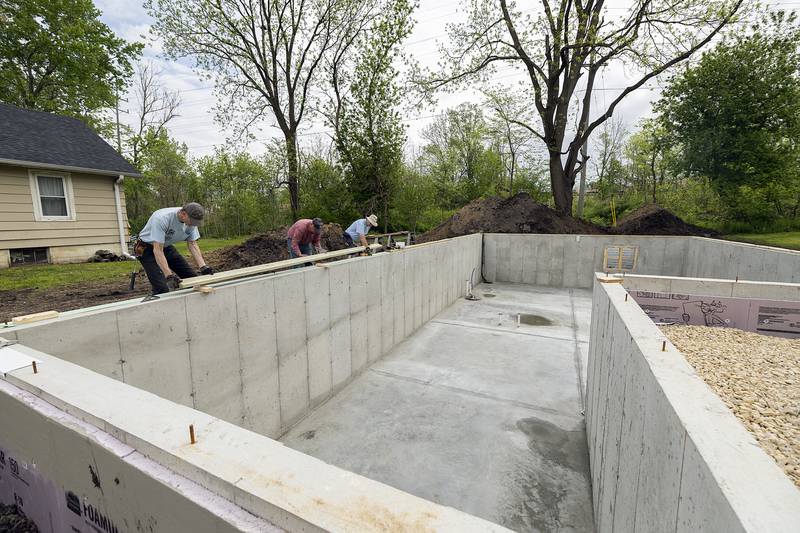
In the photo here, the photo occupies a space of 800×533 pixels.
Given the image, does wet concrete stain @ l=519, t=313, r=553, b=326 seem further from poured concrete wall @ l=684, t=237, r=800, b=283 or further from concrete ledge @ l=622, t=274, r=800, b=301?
concrete ledge @ l=622, t=274, r=800, b=301

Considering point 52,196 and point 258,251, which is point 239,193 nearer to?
point 52,196

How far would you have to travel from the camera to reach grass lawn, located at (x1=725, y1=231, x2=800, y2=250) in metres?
10.0

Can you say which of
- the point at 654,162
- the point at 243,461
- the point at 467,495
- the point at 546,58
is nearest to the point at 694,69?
the point at 546,58

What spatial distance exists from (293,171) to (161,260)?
14.2 m

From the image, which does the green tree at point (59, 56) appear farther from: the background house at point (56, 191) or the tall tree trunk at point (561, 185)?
the tall tree trunk at point (561, 185)

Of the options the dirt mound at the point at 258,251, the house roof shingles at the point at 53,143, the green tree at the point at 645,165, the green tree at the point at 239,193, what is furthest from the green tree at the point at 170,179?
the green tree at the point at 645,165

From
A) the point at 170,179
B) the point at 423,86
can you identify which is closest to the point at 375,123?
the point at 423,86

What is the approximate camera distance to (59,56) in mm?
13375

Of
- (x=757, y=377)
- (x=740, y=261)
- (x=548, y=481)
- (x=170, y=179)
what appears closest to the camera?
(x=757, y=377)

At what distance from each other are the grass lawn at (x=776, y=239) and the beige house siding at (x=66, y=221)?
19.2 metres

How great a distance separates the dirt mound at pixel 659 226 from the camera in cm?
1357

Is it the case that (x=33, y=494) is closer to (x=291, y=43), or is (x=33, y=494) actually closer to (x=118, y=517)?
(x=118, y=517)

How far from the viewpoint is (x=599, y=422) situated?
3.23m

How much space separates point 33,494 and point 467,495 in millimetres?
3031
